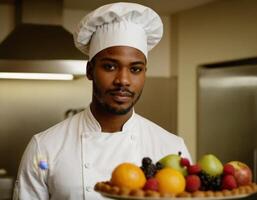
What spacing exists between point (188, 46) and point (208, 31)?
246 millimetres

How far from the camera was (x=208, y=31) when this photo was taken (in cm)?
354

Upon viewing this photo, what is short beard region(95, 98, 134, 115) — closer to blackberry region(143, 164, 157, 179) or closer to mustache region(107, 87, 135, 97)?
mustache region(107, 87, 135, 97)

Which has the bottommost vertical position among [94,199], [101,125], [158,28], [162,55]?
[94,199]

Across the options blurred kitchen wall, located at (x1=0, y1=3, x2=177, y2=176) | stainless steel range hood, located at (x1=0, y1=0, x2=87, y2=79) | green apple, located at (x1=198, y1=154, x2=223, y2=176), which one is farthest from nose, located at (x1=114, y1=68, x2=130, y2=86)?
blurred kitchen wall, located at (x1=0, y1=3, x2=177, y2=176)

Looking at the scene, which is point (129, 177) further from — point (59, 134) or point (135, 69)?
point (59, 134)

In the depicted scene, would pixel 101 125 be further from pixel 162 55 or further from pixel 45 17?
pixel 162 55

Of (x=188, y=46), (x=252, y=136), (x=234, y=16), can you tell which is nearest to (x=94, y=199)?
(x=252, y=136)

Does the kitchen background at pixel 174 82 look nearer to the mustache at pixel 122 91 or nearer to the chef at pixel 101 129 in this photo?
the chef at pixel 101 129

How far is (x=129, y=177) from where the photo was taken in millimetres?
1018

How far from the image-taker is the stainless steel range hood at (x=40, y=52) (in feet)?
10.00

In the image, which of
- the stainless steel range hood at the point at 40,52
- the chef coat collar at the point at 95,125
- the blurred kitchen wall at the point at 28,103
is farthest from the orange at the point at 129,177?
the blurred kitchen wall at the point at 28,103

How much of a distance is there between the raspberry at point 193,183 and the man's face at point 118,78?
37 cm

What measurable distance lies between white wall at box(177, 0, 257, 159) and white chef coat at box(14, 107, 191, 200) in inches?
71.4

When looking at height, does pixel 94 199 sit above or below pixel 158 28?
below
